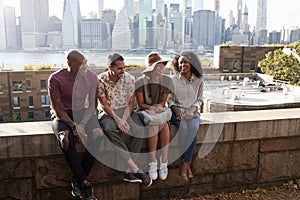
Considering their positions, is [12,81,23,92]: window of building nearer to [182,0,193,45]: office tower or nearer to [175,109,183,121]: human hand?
[182,0,193,45]: office tower

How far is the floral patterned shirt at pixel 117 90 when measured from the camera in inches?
95.7

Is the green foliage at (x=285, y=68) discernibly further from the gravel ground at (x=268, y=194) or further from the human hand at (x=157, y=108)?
the human hand at (x=157, y=108)

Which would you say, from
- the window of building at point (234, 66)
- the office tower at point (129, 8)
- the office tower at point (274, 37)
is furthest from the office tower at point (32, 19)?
the office tower at point (274, 37)

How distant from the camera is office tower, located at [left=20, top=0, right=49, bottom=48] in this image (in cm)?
648

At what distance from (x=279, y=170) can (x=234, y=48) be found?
111ft

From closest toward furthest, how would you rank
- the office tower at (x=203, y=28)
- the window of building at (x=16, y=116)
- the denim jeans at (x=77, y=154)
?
the denim jeans at (x=77, y=154) → the office tower at (x=203, y=28) → the window of building at (x=16, y=116)

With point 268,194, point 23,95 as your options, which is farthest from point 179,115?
point 23,95

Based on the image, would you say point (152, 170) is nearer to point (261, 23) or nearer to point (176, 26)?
point (176, 26)

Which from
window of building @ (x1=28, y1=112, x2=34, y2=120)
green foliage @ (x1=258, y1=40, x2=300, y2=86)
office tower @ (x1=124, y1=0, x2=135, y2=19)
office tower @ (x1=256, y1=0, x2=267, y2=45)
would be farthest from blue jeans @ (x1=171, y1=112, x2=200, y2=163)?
office tower @ (x1=256, y1=0, x2=267, y2=45)

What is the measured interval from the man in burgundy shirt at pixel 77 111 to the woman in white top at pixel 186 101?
28.4 inches

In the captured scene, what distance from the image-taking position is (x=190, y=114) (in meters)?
2.59

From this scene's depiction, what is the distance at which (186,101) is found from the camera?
Result: 265 cm

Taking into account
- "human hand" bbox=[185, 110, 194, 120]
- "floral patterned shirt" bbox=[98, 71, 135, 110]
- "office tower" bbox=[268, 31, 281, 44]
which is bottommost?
"human hand" bbox=[185, 110, 194, 120]

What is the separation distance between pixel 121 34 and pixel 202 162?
1.38 m
